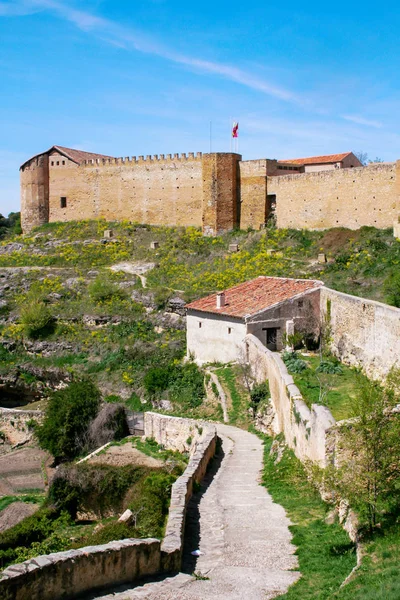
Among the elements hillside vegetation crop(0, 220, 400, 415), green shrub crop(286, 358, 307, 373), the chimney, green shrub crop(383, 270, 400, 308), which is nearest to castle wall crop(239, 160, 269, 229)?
hillside vegetation crop(0, 220, 400, 415)

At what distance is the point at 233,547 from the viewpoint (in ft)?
29.1

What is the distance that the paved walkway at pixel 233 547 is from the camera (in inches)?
292

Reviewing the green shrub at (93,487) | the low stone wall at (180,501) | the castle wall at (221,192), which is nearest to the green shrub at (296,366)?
the low stone wall at (180,501)

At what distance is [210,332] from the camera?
79.1ft

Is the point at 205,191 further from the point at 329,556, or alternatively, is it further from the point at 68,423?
the point at 329,556

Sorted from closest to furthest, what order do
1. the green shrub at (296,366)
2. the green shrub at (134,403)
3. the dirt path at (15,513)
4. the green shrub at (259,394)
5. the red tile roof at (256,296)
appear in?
the dirt path at (15,513), the green shrub at (296,366), the green shrub at (259,394), the red tile roof at (256,296), the green shrub at (134,403)

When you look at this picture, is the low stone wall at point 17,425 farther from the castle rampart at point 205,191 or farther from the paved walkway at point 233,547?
the castle rampart at point 205,191

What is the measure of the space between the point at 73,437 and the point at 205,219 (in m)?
19.7

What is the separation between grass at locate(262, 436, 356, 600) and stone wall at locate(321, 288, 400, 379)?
162 inches

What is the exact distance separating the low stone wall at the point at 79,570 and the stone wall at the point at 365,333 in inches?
318

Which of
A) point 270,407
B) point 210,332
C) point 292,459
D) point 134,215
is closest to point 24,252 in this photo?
point 134,215

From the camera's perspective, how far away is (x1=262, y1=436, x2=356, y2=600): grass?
7.30 meters

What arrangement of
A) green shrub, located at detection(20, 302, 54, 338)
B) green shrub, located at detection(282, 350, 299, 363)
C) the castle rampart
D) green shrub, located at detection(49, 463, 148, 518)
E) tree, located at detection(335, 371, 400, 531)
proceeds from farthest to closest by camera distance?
green shrub, located at detection(20, 302, 54, 338) → the castle rampart → green shrub, located at detection(282, 350, 299, 363) → green shrub, located at detection(49, 463, 148, 518) → tree, located at detection(335, 371, 400, 531)

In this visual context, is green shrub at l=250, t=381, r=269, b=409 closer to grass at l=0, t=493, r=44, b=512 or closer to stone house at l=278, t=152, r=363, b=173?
grass at l=0, t=493, r=44, b=512
